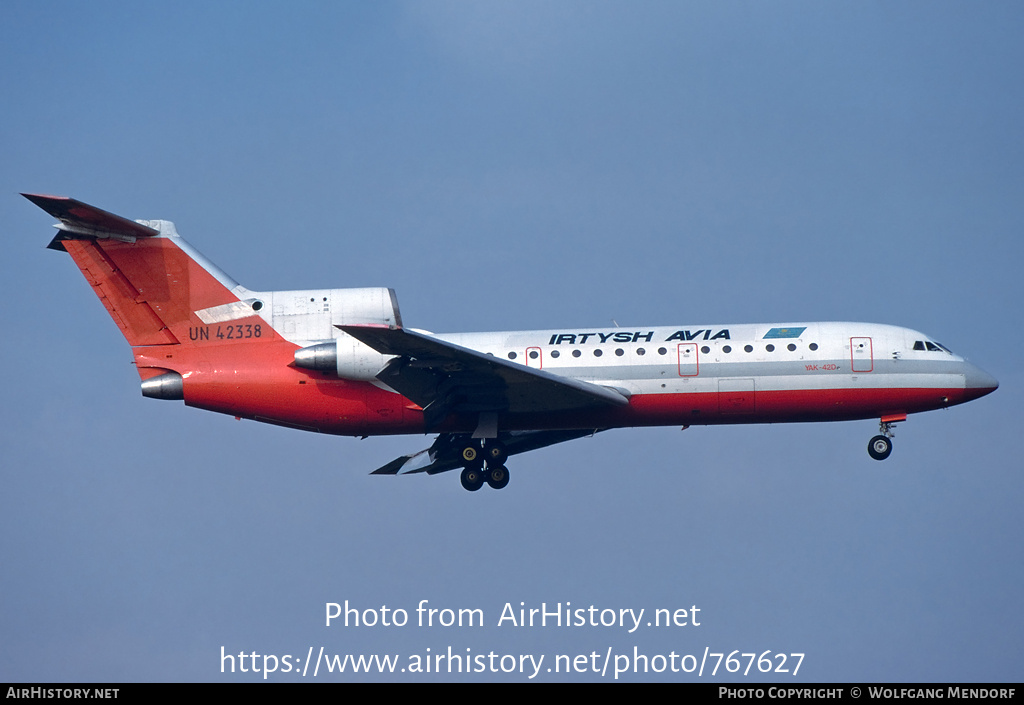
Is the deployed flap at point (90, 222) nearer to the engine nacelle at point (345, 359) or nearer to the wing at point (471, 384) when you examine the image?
the engine nacelle at point (345, 359)

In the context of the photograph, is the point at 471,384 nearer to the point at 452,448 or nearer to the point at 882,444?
the point at 452,448

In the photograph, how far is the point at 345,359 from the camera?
1299 inches

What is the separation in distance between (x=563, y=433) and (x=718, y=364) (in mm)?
5774

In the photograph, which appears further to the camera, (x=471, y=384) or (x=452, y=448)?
(x=452, y=448)

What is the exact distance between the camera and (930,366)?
3475 cm

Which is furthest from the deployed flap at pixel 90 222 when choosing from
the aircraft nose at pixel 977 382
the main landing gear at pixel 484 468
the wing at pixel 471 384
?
the aircraft nose at pixel 977 382

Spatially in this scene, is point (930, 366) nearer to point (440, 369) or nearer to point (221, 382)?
point (440, 369)

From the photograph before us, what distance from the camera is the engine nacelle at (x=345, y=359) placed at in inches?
1298

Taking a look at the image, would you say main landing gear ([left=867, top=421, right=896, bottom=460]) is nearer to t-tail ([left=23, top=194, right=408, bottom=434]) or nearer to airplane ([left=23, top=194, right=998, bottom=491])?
airplane ([left=23, top=194, right=998, bottom=491])

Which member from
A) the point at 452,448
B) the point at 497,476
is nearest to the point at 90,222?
the point at 452,448

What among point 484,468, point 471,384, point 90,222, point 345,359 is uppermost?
point 90,222

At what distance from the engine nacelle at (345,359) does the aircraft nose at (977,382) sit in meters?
16.2

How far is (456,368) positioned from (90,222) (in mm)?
10659
